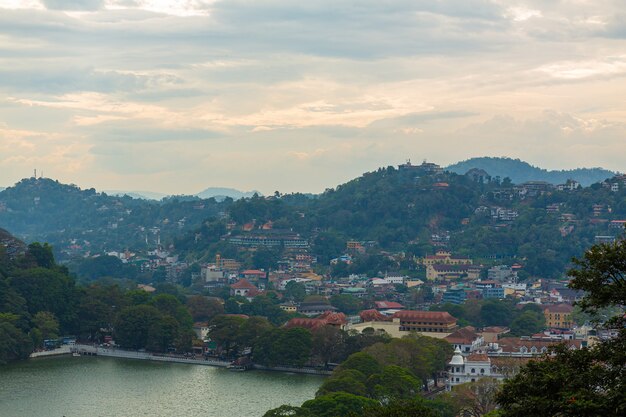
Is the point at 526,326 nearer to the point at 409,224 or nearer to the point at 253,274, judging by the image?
the point at 253,274

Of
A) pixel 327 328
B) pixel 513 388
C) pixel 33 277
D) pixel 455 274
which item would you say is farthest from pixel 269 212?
pixel 513 388

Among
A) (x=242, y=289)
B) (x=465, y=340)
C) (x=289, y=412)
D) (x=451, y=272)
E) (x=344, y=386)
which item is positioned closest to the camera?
(x=289, y=412)

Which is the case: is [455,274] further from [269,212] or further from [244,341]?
[244,341]

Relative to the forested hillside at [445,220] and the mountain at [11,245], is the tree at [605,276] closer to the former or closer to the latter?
the mountain at [11,245]

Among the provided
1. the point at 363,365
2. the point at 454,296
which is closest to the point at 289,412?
→ the point at 363,365

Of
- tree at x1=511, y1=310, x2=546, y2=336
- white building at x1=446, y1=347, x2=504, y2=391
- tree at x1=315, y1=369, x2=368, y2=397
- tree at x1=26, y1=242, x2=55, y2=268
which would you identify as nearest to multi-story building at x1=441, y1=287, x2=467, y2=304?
tree at x1=511, y1=310, x2=546, y2=336

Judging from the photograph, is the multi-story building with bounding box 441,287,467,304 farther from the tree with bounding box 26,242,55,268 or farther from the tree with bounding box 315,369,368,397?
the tree with bounding box 315,369,368,397

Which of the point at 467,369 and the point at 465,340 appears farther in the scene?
the point at 465,340

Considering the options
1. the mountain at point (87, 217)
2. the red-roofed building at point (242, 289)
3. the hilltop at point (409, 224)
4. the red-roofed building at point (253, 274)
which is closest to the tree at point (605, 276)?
the red-roofed building at point (242, 289)
